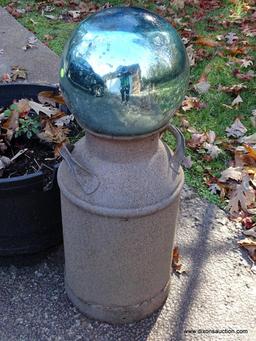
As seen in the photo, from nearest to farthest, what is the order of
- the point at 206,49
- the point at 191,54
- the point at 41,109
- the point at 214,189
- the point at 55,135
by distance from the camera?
the point at 55,135 < the point at 41,109 < the point at 214,189 < the point at 191,54 < the point at 206,49

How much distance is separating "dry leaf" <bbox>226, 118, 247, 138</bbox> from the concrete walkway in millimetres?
897

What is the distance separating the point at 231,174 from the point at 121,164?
1.53 m

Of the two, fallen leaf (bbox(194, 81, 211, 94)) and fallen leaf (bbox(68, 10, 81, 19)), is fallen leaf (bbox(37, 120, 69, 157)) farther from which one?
fallen leaf (bbox(68, 10, 81, 19))

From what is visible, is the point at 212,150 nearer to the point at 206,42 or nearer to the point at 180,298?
the point at 180,298

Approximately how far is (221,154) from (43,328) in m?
1.82

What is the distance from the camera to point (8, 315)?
2.62m

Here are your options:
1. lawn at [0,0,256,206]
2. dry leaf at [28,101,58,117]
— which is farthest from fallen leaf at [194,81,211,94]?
dry leaf at [28,101,58,117]

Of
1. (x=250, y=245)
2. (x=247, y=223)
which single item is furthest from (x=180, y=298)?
(x=247, y=223)

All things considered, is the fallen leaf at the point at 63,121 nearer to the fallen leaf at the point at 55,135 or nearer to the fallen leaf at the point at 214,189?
the fallen leaf at the point at 55,135

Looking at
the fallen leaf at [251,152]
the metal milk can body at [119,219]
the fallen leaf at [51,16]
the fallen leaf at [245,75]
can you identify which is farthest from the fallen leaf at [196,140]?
the fallen leaf at [51,16]

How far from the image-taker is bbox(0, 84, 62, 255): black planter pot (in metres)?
2.49

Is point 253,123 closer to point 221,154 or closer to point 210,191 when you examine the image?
point 221,154

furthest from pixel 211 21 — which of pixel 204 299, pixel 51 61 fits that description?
pixel 204 299

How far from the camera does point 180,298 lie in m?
2.74
